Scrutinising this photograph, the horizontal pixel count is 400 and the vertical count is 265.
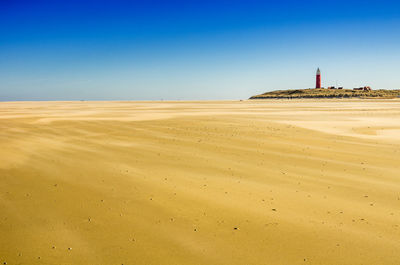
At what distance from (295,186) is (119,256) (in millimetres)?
4493

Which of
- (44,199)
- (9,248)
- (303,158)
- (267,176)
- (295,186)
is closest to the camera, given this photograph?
(9,248)

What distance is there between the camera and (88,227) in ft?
16.6

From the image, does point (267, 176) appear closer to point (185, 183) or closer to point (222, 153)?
→ point (185, 183)

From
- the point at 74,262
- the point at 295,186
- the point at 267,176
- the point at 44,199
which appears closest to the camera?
the point at 74,262

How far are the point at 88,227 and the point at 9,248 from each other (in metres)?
1.11

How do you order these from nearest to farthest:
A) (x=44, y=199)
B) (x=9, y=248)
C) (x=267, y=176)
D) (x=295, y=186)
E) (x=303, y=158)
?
(x=9, y=248) < (x=44, y=199) < (x=295, y=186) < (x=267, y=176) < (x=303, y=158)

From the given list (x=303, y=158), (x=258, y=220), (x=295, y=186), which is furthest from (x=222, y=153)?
(x=258, y=220)

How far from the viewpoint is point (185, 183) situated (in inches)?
298

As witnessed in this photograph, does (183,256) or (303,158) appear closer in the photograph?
(183,256)

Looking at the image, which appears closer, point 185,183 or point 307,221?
A: point 307,221

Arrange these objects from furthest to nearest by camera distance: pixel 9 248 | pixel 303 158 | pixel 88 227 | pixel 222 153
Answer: pixel 222 153
pixel 303 158
pixel 88 227
pixel 9 248

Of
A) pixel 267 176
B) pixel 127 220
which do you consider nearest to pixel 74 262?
pixel 127 220

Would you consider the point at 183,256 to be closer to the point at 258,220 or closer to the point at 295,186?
the point at 258,220

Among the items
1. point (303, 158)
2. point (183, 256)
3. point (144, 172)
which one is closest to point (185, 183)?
point (144, 172)
